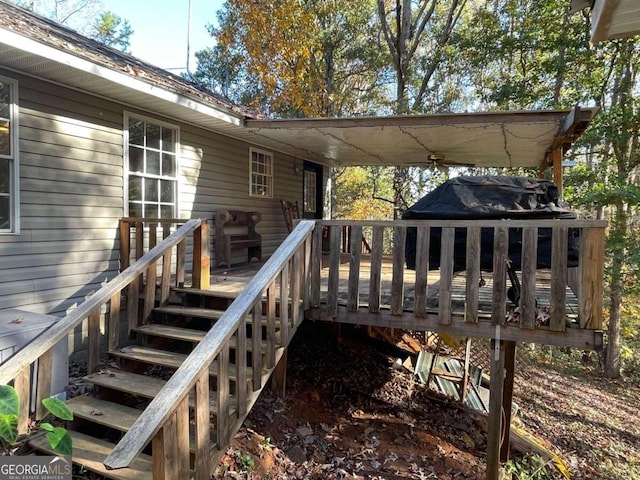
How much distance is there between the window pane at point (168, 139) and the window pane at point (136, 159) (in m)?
0.43

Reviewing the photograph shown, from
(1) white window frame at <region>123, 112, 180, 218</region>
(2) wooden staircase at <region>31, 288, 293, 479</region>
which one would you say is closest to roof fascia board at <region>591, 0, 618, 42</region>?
(2) wooden staircase at <region>31, 288, 293, 479</region>

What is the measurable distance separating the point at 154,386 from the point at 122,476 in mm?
759

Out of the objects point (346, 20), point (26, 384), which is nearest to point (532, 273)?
point (26, 384)

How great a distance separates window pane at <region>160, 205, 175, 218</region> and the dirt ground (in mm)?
2479

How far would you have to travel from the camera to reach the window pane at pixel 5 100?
3853 millimetres

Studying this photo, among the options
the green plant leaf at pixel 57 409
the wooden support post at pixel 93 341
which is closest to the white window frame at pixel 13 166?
the wooden support post at pixel 93 341

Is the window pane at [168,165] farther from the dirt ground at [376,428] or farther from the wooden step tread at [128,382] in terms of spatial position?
the wooden step tread at [128,382]

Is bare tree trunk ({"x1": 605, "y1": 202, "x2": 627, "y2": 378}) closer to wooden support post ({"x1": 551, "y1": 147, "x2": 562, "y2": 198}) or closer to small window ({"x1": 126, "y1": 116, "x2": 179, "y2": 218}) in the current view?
wooden support post ({"x1": 551, "y1": 147, "x2": 562, "y2": 198})

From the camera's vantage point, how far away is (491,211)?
11.2ft

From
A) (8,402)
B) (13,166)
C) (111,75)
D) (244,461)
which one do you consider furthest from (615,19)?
(13,166)

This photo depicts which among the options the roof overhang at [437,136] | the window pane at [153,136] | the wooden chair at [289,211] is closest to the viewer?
the roof overhang at [437,136]

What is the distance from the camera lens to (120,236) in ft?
16.0

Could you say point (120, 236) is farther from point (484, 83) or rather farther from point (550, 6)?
point (484, 83)

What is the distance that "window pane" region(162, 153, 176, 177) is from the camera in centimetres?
572
